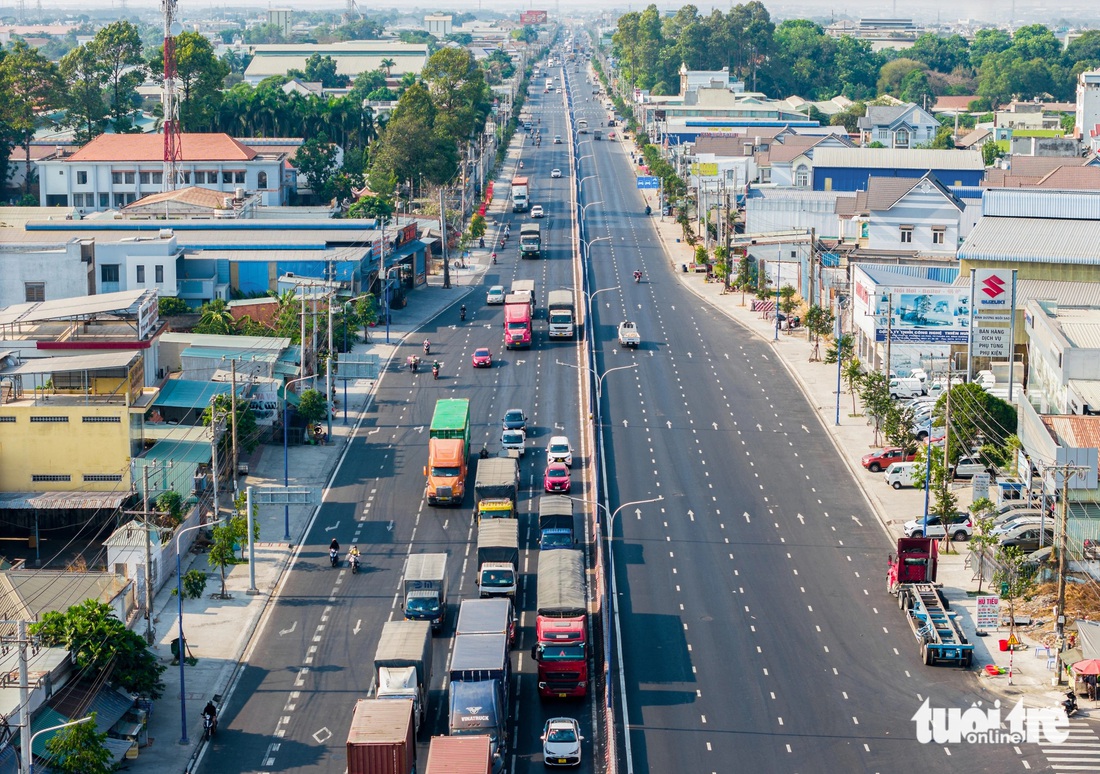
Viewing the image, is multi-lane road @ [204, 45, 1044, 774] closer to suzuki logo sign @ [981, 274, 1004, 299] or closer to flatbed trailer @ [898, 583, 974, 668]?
flatbed trailer @ [898, 583, 974, 668]

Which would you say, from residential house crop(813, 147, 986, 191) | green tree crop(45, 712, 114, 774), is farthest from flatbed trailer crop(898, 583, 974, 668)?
residential house crop(813, 147, 986, 191)

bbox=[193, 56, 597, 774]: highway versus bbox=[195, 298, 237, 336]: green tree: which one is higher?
bbox=[195, 298, 237, 336]: green tree

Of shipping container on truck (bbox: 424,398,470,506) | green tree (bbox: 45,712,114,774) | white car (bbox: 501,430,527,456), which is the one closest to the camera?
green tree (bbox: 45,712,114,774)

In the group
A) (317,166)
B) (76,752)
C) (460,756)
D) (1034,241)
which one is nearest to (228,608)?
(76,752)

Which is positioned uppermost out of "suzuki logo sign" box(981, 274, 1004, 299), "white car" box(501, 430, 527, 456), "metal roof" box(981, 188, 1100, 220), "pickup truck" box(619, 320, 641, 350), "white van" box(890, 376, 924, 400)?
"metal roof" box(981, 188, 1100, 220)

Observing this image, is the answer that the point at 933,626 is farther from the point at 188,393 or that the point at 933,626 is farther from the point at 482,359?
the point at 482,359

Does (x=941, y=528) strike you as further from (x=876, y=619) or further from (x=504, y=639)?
(x=504, y=639)

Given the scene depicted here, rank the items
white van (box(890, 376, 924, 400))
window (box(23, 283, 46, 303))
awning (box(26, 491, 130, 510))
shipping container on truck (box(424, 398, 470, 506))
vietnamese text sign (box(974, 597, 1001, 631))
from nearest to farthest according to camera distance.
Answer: vietnamese text sign (box(974, 597, 1001, 631)), awning (box(26, 491, 130, 510)), shipping container on truck (box(424, 398, 470, 506)), white van (box(890, 376, 924, 400)), window (box(23, 283, 46, 303))

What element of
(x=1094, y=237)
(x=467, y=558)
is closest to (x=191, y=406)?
(x=467, y=558)
